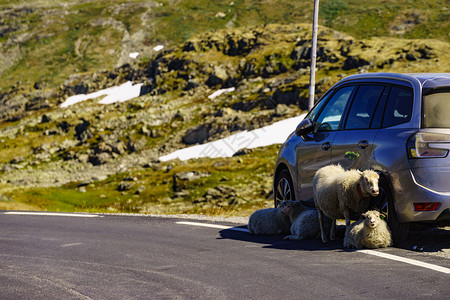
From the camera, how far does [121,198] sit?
162 ft

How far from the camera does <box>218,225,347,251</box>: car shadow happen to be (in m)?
8.29

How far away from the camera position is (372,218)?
7457 mm

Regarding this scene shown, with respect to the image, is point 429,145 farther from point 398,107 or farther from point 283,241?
point 283,241

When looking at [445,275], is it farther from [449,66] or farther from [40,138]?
[40,138]

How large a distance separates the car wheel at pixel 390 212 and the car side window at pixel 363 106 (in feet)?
3.32

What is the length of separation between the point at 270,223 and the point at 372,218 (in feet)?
8.66

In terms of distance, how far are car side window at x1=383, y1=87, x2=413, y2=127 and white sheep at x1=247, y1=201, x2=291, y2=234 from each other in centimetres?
276

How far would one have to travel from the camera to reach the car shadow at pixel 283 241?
8.29m

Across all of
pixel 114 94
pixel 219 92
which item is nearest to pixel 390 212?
pixel 219 92

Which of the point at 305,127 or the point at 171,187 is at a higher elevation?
the point at 305,127

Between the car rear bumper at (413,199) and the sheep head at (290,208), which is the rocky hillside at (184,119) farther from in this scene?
the car rear bumper at (413,199)

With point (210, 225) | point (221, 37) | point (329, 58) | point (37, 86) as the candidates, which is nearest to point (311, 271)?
point (210, 225)

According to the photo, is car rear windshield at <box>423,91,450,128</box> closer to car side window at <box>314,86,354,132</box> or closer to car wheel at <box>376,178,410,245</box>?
car wheel at <box>376,178,410,245</box>

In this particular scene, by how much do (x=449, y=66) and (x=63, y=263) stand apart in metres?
69.6
